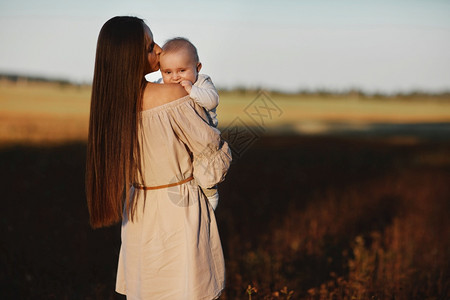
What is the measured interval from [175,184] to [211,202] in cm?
24

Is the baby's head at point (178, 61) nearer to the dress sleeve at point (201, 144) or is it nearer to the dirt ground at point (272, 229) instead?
the dress sleeve at point (201, 144)

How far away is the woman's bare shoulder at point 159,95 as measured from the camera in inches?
82.7

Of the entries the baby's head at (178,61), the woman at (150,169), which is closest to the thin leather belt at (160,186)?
the woman at (150,169)

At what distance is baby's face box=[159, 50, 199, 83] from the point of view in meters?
2.21

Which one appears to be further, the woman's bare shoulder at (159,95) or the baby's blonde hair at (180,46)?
the baby's blonde hair at (180,46)

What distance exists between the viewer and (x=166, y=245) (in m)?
2.25

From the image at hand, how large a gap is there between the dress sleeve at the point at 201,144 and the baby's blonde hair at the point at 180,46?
27 centimetres

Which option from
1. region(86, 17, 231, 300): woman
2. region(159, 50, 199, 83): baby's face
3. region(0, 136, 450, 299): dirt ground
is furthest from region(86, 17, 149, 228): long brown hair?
region(0, 136, 450, 299): dirt ground

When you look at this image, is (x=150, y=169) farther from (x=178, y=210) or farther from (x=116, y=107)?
(x=116, y=107)

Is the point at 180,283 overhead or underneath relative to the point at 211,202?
underneath

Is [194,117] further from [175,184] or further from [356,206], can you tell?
[356,206]

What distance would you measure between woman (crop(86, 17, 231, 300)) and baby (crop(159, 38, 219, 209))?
0.05m

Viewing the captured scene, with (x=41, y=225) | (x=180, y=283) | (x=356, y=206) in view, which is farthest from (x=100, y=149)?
(x=356, y=206)

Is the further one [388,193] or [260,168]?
[260,168]
